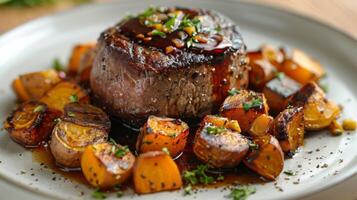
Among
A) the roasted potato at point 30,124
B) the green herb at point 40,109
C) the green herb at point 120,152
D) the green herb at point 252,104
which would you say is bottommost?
the roasted potato at point 30,124

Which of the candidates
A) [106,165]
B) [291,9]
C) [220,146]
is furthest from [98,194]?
[291,9]

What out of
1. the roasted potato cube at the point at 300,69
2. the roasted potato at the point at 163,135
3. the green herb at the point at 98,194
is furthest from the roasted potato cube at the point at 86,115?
the roasted potato cube at the point at 300,69

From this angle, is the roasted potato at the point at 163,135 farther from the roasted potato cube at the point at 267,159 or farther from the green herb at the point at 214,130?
the roasted potato cube at the point at 267,159

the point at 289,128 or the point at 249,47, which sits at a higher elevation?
the point at 289,128

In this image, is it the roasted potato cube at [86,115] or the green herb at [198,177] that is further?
the roasted potato cube at [86,115]

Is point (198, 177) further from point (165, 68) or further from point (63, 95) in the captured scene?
point (63, 95)
